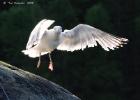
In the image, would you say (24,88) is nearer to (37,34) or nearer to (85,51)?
(37,34)

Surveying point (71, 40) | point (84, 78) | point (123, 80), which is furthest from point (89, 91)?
Result: point (71, 40)

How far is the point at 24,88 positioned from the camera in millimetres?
5406

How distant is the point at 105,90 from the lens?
14.9 meters

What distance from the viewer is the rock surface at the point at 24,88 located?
208 inches

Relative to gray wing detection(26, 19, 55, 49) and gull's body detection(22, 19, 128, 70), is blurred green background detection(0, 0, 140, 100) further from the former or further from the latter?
gray wing detection(26, 19, 55, 49)

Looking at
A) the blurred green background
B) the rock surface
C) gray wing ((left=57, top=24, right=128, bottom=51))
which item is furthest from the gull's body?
the blurred green background

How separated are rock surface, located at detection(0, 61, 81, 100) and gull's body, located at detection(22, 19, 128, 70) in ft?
2.09

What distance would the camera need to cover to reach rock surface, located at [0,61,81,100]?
208 inches

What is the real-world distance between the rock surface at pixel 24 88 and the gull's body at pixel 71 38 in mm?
636

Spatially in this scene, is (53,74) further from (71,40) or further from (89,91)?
(71,40)

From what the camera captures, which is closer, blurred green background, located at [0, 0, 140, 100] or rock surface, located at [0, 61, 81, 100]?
rock surface, located at [0, 61, 81, 100]

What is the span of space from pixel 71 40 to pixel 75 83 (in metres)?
8.35

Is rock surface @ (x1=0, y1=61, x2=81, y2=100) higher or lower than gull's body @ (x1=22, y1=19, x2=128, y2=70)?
lower

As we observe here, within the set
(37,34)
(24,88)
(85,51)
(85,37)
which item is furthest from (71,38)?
(85,51)
